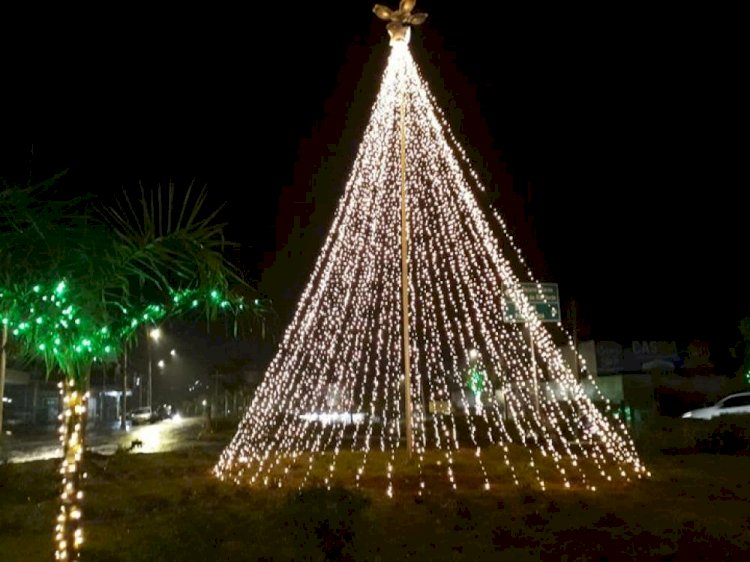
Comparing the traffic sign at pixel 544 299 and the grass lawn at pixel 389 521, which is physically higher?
the traffic sign at pixel 544 299

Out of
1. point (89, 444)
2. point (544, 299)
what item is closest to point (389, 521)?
point (544, 299)

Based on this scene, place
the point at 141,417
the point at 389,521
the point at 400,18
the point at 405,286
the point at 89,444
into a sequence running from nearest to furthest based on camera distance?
1. the point at 389,521
2. the point at 400,18
3. the point at 405,286
4. the point at 89,444
5. the point at 141,417

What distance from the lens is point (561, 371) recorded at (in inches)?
628

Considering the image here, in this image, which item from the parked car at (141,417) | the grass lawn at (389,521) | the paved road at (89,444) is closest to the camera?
the grass lawn at (389,521)

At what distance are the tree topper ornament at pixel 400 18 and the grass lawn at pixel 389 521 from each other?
7.72 metres

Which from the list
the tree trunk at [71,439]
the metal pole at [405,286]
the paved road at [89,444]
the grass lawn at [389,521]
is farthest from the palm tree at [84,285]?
the paved road at [89,444]

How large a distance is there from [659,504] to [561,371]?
579cm

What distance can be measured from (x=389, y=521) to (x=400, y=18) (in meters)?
8.98

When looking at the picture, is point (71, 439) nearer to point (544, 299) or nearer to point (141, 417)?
point (544, 299)

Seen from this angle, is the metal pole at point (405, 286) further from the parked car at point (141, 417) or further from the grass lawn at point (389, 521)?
the parked car at point (141, 417)

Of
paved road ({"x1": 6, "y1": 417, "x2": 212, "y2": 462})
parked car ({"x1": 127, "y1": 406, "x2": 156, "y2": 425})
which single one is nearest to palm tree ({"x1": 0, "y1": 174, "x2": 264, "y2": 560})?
paved road ({"x1": 6, "y1": 417, "x2": 212, "y2": 462})

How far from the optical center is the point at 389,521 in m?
9.16

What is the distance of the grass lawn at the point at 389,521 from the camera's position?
24.0 ft

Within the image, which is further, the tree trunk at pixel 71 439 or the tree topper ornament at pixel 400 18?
the tree topper ornament at pixel 400 18
